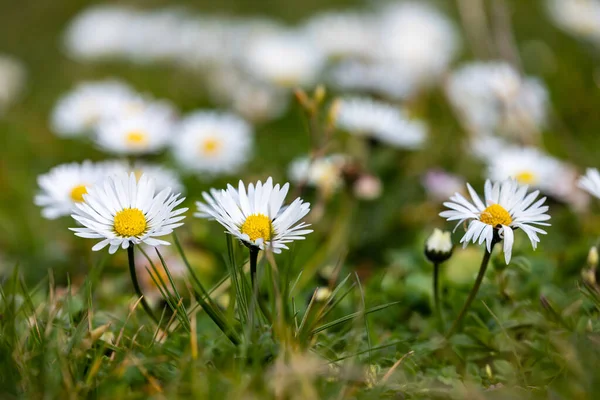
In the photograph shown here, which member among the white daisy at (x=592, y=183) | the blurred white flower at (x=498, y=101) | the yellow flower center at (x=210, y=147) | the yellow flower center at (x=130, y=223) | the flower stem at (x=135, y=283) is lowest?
the flower stem at (x=135, y=283)

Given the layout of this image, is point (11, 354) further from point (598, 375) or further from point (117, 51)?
point (117, 51)

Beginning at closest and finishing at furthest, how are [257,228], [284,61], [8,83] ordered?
1. [257,228]
2. [284,61]
3. [8,83]

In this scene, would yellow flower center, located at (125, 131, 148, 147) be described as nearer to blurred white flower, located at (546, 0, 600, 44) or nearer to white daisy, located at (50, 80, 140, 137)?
white daisy, located at (50, 80, 140, 137)

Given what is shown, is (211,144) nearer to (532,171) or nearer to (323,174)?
(323,174)

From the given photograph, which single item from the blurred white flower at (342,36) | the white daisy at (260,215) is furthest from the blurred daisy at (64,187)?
the blurred white flower at (342,36)

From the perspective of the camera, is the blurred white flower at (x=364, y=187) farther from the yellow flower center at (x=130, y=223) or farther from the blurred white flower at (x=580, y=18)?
the blurred white flower at (x=580, y=18)

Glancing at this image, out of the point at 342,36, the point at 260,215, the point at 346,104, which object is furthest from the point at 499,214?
the point at 342,36
